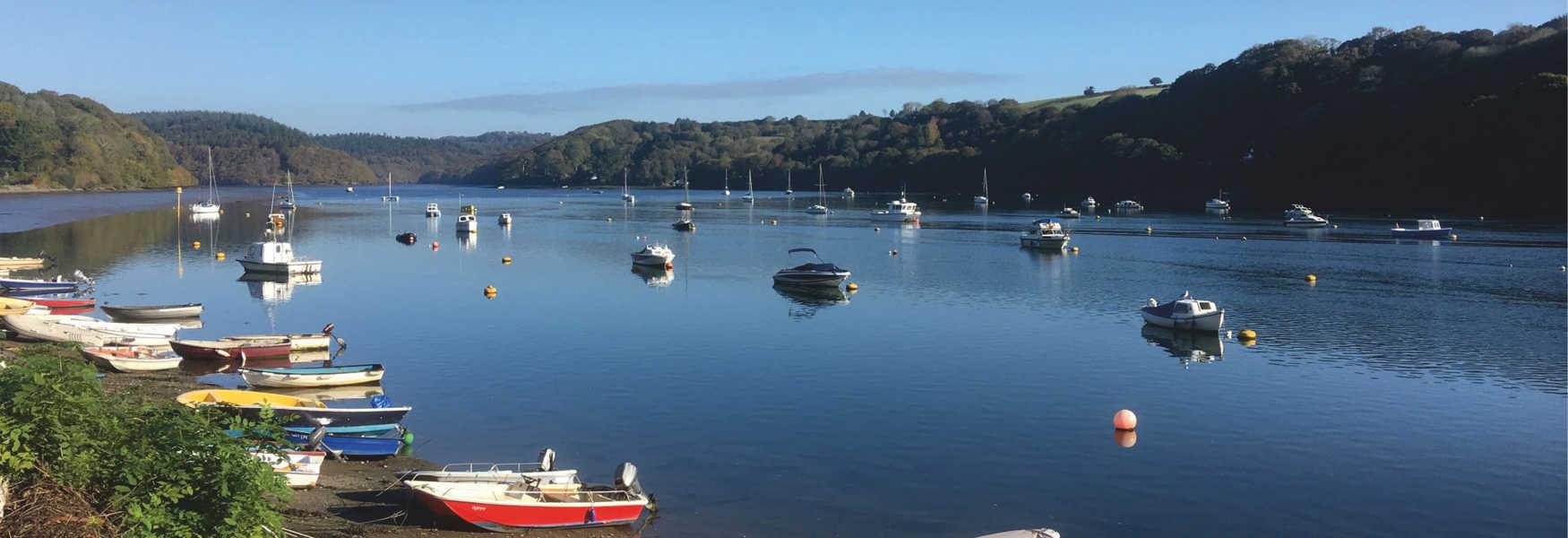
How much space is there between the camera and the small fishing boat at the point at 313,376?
34000mm

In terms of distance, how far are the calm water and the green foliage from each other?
842 cm

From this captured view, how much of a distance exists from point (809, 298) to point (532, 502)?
1529 inches

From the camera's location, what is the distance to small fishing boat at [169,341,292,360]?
37.8m

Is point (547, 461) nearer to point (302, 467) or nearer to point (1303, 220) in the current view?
point (302, 467)

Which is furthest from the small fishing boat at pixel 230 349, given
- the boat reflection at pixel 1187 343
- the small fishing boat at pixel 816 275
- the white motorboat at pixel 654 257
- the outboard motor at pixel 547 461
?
the white motorboat at pixel 654 257

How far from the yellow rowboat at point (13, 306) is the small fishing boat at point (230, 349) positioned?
10.1 metres

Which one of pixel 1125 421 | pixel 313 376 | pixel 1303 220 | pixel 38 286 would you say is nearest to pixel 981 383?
pixel 1125 421

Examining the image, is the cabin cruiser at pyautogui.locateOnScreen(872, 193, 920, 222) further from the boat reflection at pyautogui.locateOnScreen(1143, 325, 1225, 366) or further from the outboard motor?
the outboard motor

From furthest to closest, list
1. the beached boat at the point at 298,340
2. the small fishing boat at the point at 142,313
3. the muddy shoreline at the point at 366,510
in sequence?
1. the small fishing boat at the point at 142,313
2. the beached boat at the point at 298,340
3. the muddy shoreline at the point at 366,510

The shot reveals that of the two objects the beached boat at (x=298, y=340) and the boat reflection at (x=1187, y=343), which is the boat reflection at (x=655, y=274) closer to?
the beached boat at (x=298, y=340)

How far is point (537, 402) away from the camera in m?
33.4

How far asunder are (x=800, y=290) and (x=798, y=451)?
34.4 metres

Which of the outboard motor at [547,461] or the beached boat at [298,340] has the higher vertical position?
the beached boat at [298,340]

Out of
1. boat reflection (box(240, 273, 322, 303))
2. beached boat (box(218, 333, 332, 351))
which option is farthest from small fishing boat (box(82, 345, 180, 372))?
boat reflection (box(240, 273, 322, 303))
